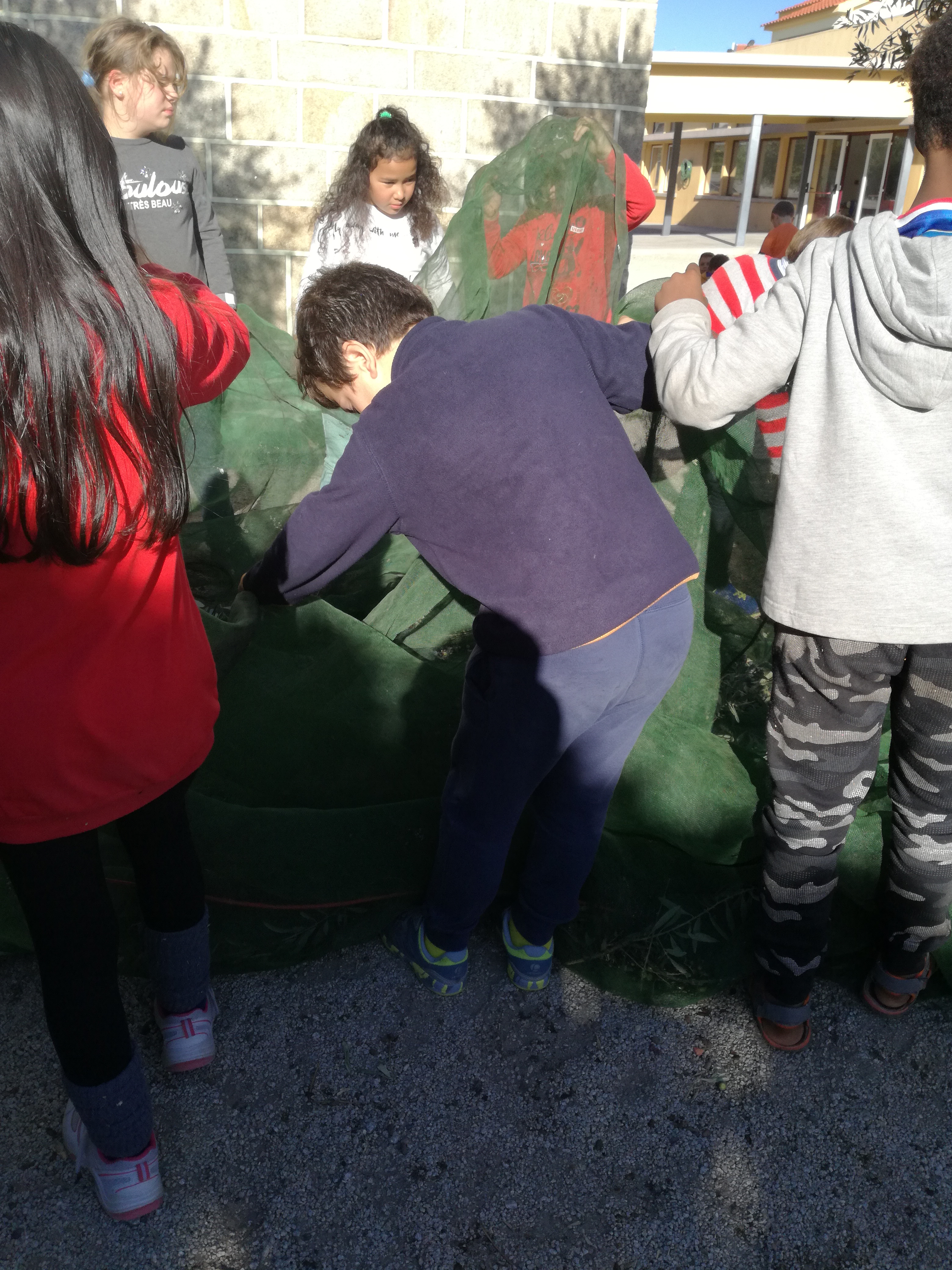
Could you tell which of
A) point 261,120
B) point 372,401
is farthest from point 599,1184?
point 261,120

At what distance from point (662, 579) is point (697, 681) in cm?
61

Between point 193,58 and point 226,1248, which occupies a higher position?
point 193,58

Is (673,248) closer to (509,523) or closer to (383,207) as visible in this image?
(383,207)

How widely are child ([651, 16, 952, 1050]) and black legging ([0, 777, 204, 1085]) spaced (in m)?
1.14

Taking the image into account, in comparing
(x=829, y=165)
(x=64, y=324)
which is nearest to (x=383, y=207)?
(x=64, y=324)

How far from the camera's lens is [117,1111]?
1584 mm

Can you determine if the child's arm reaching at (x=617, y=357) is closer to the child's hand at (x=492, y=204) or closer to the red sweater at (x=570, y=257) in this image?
the red sweater at (x=570, y=257)

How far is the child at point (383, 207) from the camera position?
12.7 feet

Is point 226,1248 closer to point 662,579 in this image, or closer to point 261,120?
point 662,579

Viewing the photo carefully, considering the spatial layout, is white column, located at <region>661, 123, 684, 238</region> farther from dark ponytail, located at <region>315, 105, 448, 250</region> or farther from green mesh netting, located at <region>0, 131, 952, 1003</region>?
green mesh netting, located at <region>0, 131, 952, 1003</region>

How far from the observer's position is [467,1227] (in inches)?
64.7

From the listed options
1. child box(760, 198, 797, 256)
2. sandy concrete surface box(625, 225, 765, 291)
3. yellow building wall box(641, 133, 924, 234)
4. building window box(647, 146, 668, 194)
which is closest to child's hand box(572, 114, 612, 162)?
child box(760, 198, 797, 256)

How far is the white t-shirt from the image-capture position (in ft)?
12.8

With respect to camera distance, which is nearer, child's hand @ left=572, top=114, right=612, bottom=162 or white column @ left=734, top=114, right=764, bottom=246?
child's hand @ left=572, top=114, right=612, bottom=162
